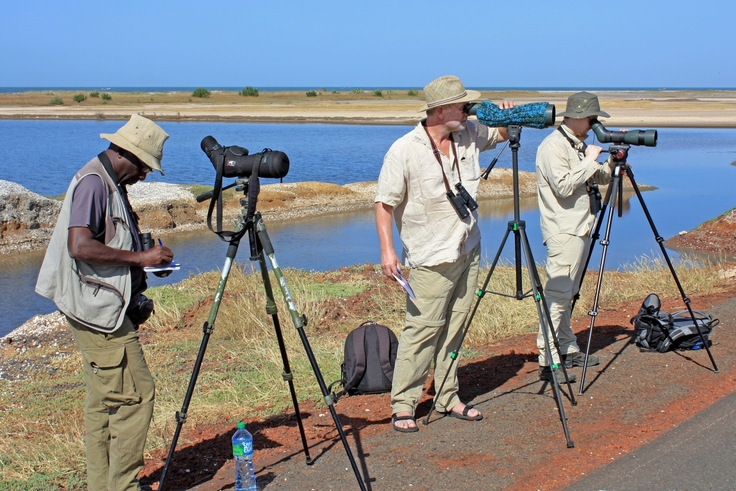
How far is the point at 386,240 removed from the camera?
4094 millimetres

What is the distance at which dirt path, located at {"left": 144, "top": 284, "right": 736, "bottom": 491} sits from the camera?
3.79 meters

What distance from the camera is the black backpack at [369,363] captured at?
5023 millimetres

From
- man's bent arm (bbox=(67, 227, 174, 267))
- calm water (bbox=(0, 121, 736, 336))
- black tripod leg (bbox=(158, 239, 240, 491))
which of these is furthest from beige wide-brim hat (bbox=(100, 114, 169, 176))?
calm water (bbox=(0, 121, 736, 336))

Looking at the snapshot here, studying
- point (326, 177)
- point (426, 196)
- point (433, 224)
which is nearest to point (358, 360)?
point (433, 224)

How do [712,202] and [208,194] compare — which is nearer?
[208,194]

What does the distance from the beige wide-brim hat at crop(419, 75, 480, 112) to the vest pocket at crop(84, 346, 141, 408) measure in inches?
81.4

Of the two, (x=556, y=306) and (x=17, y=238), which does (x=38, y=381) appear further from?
(x=17, y=238)

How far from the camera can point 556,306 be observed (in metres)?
5.12

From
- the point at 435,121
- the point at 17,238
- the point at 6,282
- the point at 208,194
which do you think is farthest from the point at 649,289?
the point at 17,238

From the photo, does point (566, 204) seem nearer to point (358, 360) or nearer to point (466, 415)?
point (466, 415)

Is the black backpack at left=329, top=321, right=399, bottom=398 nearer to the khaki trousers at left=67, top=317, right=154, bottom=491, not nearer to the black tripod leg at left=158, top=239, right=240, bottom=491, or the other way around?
the black tripod leg at left=158, top=239, right=240, bottom=491

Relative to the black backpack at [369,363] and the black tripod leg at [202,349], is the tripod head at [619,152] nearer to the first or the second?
the black backpack at [369,363]

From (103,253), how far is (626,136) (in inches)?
132

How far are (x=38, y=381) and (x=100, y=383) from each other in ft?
12.3
